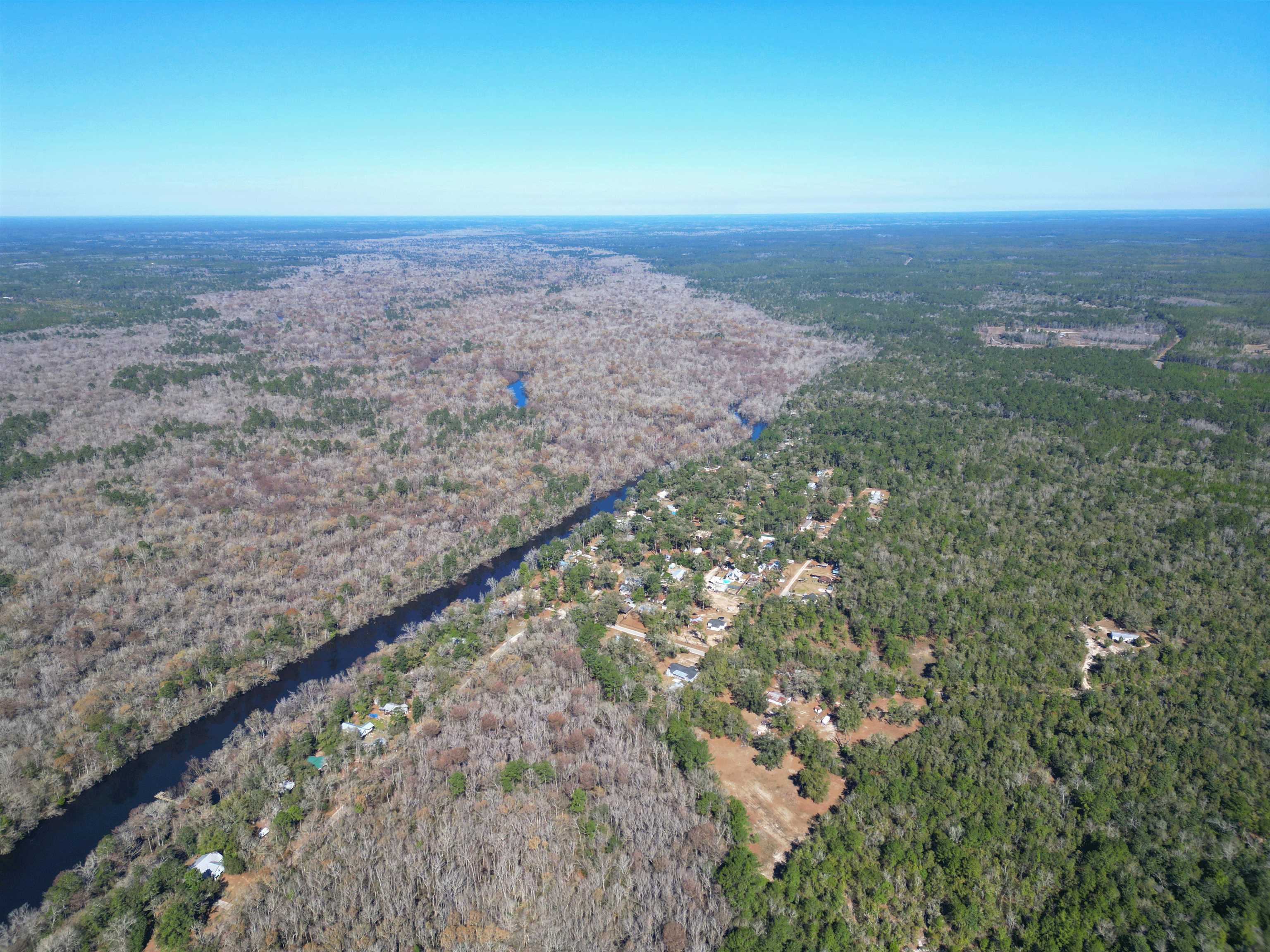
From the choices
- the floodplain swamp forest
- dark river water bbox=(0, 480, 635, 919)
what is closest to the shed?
the floodplain swamp forest

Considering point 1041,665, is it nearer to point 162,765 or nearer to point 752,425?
point 162,765

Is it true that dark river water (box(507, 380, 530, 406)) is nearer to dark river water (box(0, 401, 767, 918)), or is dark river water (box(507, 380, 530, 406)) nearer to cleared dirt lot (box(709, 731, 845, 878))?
dark river water (box(0, 401, 767, 918))

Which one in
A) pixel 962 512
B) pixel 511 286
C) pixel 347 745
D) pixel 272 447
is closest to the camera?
pixel 347 745

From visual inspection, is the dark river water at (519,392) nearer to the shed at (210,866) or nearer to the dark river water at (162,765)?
the dark river water at (162,765)

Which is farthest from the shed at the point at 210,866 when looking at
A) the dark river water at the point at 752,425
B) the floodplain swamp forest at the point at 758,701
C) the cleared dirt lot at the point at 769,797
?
the dark river water at the point at 752,425

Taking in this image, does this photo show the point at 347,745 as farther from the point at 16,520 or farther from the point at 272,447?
the point at 272,447

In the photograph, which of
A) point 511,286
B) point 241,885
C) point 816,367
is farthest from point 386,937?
point 511,286
